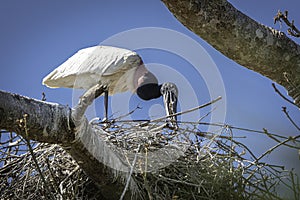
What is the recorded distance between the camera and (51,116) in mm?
1659

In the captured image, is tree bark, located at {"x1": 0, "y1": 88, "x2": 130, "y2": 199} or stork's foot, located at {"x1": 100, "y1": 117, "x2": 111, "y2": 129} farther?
stork's foot, located at {"x1": 100, "y1": 117, "x2": 111, "y2": 129}

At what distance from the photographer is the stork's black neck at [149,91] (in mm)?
6412

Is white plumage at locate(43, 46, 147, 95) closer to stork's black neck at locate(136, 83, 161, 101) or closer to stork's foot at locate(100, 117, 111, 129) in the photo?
stork's black neck at locate(136, 83, 161, 101)

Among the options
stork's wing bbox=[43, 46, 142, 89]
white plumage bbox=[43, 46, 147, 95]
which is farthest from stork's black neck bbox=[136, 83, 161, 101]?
stork's wing bbox=[43, 46, 142, 89]

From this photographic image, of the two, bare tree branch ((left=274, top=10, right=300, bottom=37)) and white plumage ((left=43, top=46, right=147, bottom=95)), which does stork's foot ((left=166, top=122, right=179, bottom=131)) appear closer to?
bare tree branch ((left=274, top=10, right=300, bottom=37))

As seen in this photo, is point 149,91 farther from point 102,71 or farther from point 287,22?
point 287,22

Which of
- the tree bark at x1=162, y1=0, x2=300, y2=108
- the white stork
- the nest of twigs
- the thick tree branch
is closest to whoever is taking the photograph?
the thick tree branch

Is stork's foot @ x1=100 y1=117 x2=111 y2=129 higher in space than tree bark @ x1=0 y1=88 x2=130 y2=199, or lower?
higher

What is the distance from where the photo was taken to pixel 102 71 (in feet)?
18.6

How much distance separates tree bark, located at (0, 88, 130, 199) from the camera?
1.52 m

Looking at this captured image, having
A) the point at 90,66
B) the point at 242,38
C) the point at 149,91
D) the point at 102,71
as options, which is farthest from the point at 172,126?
the point at 149,91

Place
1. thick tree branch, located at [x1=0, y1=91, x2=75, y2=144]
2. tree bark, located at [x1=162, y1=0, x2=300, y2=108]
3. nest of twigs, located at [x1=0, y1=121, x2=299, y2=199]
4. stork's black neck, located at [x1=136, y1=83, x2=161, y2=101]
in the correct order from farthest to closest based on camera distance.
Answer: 1. stork's black neck, located at [x1=136, y1=83, x2=161, y2=101]
2. nest of twigs, located at [x1=0, y1=121, x2=299, y2=199]
3. tree bark, located at [x1=162, y1=0, x2=300, y2=108]
4. thick tree branch, located at [x1=0, y1=91, x2=75, y2=144]

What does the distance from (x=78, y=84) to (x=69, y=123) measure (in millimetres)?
4131

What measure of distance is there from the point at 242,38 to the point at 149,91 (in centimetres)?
466
